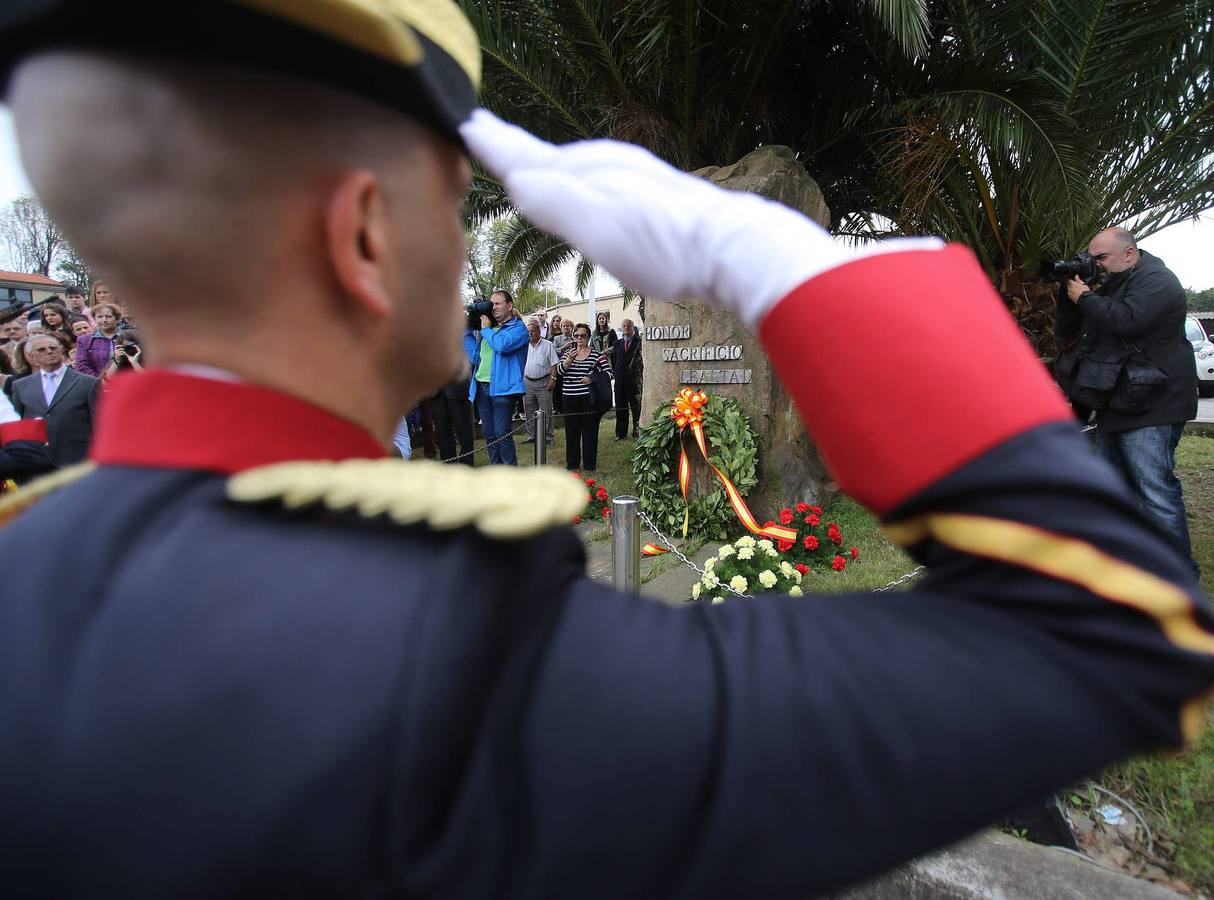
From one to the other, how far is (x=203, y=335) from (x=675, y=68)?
6.64 m

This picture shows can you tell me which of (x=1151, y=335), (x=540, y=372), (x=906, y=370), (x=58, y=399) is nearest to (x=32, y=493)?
(x=906, y=370)

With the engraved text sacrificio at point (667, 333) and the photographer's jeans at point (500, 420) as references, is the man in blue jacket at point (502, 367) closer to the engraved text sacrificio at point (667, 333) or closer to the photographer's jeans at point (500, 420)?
the photographer's jeans at point (500, 420)

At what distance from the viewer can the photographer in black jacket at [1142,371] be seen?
3.95 meters

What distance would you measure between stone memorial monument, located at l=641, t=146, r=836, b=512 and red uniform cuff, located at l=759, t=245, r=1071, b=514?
5.21m

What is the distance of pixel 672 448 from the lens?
6.10 m

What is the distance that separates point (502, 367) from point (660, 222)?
7.20 meters

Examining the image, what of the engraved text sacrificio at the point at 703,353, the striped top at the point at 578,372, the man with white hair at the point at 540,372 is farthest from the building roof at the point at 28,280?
the engraved text sacrificio at the point at 703,353

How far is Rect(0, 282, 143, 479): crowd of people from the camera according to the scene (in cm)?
A: 433

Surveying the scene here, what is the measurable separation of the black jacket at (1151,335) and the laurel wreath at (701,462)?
242 cm

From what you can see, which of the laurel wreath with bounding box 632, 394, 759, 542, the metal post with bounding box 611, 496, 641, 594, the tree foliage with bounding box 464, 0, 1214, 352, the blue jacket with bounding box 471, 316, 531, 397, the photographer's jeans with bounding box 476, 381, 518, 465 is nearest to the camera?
the metal post with bounding box 611, 496, 641, 594

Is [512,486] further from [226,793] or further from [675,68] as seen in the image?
[675,68]

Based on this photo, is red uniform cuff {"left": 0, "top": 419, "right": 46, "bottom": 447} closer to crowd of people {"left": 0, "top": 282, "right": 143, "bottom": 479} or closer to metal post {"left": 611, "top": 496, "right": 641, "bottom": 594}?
crowd of people {"left": 0, "top": 282, "right": 143, "bottom": 479}

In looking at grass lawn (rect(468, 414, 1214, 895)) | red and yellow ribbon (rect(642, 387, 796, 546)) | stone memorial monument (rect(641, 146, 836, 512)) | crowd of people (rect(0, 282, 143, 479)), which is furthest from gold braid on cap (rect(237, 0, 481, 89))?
stone memorial monument (rect(641, 146, 836, 512))

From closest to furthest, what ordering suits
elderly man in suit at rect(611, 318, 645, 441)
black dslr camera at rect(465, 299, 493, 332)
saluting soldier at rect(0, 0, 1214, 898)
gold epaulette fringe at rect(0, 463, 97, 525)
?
saluting soldier at rect(0, 0, 1214, 898)
gold epaulette fringe at rect(0, 463, 97, 525)
black dslr camera at rect(465, 299, 493, 332)
elderly man in suit at rect(611, 318, 645, 441)
